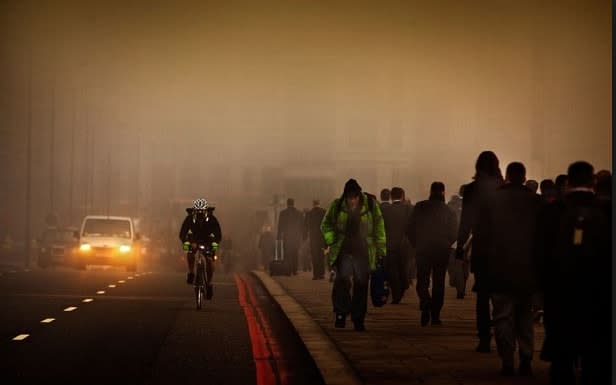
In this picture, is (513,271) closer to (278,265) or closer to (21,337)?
(21,337)

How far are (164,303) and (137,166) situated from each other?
364 ft

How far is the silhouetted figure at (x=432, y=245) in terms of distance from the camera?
1845 centimetres

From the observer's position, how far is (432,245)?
60.5ft

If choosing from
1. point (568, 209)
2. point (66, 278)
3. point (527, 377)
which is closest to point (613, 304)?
point (568, 209)

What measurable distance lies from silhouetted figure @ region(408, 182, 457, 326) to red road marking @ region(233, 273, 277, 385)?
217 cm

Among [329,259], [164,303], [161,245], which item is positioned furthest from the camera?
[161,245]

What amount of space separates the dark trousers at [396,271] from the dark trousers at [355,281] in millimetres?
5767

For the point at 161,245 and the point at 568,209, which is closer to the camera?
the point at 568,209

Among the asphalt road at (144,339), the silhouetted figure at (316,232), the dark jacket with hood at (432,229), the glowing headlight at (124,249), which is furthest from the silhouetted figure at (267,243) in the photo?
the dark jacket with hood at (432,229)

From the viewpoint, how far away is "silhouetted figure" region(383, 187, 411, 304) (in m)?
23.6

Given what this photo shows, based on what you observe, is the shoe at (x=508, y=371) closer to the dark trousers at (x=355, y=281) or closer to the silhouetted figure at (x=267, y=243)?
the dark trousers at (x=355, y=281)

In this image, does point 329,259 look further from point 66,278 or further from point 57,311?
point 66,278

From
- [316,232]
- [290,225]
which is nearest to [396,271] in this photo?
[316,232]

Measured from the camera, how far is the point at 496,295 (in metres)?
12.8
